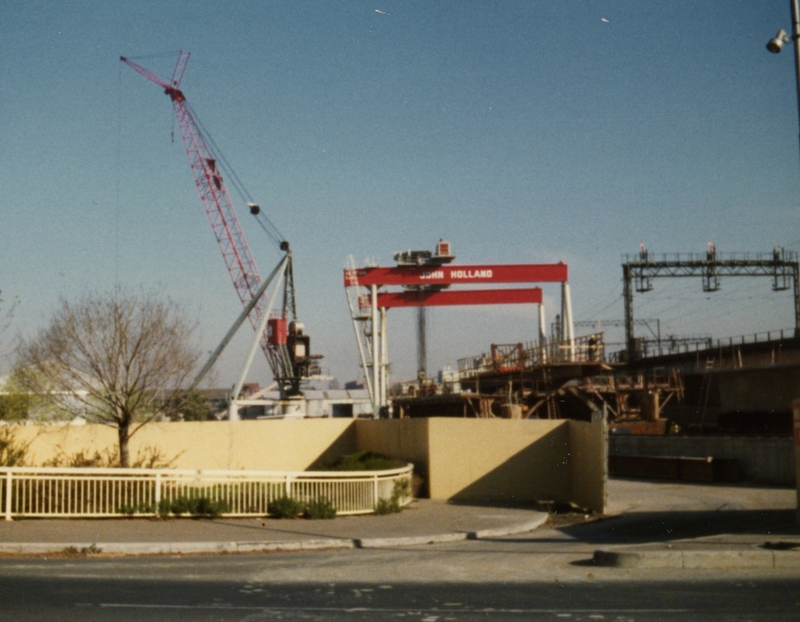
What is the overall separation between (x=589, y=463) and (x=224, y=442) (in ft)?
38.5

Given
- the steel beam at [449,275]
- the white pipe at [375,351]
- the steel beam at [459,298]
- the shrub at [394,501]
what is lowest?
the shrub at [394,501]

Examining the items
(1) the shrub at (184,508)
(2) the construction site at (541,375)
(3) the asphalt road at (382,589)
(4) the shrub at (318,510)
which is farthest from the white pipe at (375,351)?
(3) the asphalt road at (382,589)

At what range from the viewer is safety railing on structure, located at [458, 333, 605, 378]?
36062mm

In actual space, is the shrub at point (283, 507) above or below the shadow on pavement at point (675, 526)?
above

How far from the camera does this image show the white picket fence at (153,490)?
16.5m

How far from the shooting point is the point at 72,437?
2372 cm

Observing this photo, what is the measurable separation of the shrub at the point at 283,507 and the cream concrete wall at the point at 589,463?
23.2 feet

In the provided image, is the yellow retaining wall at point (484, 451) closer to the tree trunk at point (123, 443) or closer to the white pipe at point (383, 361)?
the tree trunk at point (123, 443)

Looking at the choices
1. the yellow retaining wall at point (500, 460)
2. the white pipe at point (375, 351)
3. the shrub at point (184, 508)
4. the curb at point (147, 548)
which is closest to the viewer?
the curb at point (147, 548)

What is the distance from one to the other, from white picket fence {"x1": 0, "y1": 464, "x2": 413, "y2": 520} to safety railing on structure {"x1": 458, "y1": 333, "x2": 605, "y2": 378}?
18.8 metres

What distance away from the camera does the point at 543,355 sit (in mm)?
38062

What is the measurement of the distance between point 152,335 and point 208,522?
8237mm

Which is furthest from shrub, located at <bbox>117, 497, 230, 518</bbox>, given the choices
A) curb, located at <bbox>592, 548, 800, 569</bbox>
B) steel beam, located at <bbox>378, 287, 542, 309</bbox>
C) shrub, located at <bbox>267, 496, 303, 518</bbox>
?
steel beam, located at <bbox>378, 287, 542, 309</bbox>

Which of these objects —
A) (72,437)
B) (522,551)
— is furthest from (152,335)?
(522,551)
